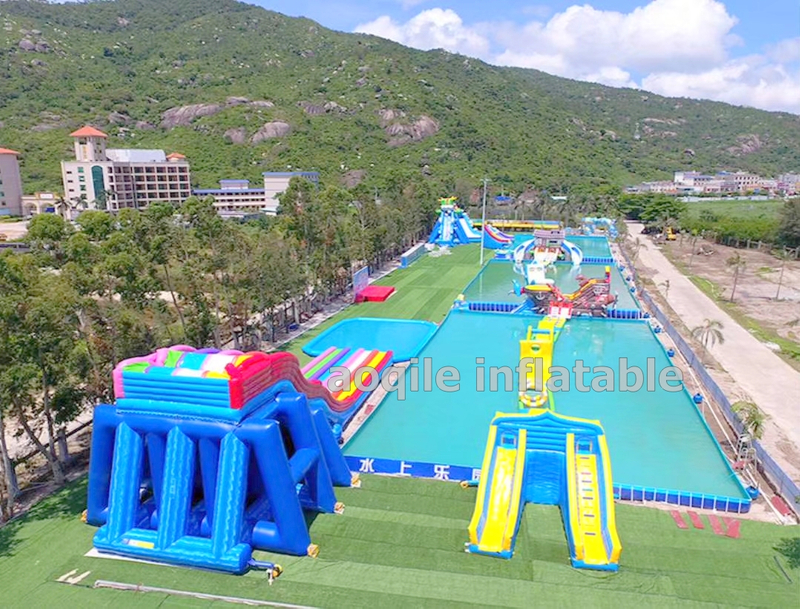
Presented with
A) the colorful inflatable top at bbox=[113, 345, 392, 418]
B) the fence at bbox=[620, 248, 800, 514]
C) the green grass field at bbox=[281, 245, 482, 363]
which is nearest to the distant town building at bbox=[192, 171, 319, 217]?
the green grass field at bbox=[281, 245, 482, 363]

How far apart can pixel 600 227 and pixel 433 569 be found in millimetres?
67919

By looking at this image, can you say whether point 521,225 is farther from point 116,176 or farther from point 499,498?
point 499,498

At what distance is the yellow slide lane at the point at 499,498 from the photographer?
1262 cm

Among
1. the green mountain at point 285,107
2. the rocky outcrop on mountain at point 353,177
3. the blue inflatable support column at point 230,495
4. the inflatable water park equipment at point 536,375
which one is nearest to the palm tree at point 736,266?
the inflatable water park equipment at point 536,375

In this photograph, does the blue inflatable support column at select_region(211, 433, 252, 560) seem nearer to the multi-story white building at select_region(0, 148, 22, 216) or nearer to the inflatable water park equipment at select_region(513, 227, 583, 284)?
the inflatable water park equipment at select_region(513, 227, 583, 284)

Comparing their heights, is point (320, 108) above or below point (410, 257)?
above

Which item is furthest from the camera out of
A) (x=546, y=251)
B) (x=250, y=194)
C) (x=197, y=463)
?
(x=250, y=194)

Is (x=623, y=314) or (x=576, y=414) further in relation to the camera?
(x=623, y=314)

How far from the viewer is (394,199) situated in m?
55.5

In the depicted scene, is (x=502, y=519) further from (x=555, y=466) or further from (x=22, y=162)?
(x=22, y=162)

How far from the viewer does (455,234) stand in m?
62.3

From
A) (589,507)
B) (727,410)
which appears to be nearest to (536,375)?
(589,507)

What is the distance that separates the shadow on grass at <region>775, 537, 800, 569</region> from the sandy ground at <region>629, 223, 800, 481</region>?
3878 millimetres

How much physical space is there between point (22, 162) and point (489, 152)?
77577 millimetres
